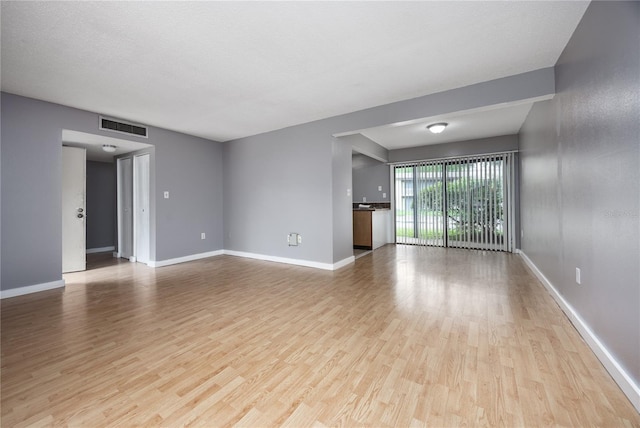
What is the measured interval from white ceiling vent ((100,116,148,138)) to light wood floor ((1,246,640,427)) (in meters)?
2.41

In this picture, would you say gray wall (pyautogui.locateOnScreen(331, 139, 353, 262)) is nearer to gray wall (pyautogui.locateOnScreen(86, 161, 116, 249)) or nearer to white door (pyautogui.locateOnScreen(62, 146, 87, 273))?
white door (pyautogui.locateOnScreen(62, 146, 87, 273))

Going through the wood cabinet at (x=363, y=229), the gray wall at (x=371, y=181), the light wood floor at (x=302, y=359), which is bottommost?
the light wood floor at (x=302, y=359)

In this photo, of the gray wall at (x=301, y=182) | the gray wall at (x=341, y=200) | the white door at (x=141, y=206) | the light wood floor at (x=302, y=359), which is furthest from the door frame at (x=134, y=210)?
the gray wall at (x=341, y=200)

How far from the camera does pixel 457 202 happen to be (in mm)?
6043

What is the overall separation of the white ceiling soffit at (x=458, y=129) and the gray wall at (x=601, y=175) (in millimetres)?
1318

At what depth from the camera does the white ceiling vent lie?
3.99 m

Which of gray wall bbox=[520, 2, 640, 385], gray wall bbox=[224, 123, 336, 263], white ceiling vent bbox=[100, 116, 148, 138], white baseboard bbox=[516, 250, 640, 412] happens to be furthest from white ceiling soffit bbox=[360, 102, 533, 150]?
white ceiling vent bbox=[100, 116, 148, 138]

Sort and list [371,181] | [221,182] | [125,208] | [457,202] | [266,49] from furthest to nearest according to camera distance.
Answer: [371,181] → [457,202] → [221,182] → [125,208] → [266,49]

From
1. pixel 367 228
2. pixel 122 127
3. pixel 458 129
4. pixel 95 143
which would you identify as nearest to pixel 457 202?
pixel 458 129

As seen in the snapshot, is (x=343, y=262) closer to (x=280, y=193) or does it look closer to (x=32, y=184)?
(x=280, y=193)

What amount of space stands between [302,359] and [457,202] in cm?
549

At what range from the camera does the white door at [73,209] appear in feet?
13.9

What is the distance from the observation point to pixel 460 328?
2.23 metres

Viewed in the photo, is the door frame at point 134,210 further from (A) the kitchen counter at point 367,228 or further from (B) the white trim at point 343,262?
(A) the kitchen counter at point 367,228
